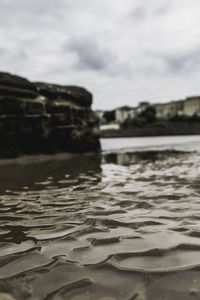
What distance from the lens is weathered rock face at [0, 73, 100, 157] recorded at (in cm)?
970

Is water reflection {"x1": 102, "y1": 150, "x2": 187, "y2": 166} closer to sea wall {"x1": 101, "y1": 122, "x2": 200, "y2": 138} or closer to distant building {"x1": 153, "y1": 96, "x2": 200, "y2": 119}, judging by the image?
sea wall {"x1": 101, "y1": 122, "x2": 200, "y2": 138}

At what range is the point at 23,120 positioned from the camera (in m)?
10.0

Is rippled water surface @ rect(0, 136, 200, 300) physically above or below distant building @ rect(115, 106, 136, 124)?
below

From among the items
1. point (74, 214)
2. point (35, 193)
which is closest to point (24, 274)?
point (74, 214)

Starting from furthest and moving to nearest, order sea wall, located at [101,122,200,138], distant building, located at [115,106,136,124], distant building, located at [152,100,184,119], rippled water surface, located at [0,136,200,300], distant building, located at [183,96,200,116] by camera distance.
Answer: distant building, located at [115,106,136,124] < distant building, located at [152,100,184,119] < distant building, located at [183,96,200,116] < sea wall, located at [101,122,200,138] < rippled water surface, located at [0,136,200,300]

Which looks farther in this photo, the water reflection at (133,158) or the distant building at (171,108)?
the distant building at (171,108)

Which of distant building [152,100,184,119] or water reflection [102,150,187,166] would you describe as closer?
water reflection [102,150,187,166]

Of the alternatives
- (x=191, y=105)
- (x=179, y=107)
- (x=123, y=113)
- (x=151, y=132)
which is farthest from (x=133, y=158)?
(x=123, y=113)

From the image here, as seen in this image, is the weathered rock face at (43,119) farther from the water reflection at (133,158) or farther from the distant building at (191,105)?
the distant building at (191,105)

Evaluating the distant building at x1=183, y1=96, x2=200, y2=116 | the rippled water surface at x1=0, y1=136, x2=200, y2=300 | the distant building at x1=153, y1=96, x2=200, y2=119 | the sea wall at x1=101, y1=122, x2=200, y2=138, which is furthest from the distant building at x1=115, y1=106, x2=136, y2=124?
the rippled water surface at x1=0, y1=136, x2=200, y2=300

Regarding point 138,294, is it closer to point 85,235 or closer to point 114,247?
point 114,247

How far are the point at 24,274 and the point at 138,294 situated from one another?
2.25ft

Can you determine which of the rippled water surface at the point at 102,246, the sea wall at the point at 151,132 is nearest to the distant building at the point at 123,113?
the sea wall at the point at 151,132

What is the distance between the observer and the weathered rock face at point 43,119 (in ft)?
31.8
